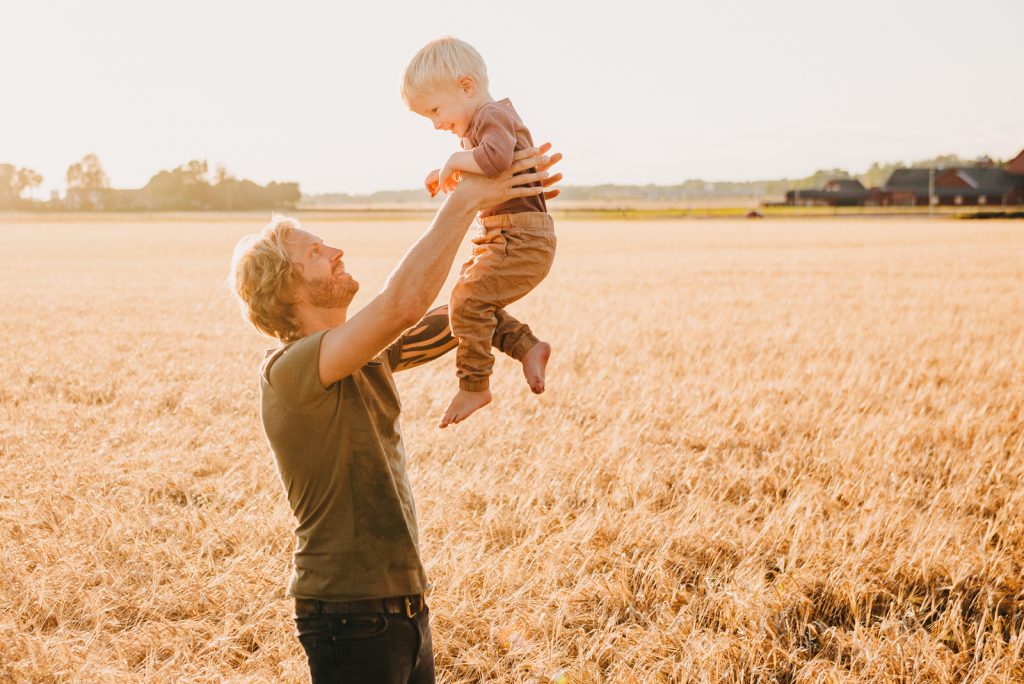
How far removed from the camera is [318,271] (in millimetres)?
2662

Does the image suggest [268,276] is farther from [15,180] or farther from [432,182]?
[15,180]

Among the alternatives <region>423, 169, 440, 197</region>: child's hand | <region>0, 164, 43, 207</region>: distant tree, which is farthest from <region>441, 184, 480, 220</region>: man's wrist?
<region>0, 164, 43, 207</region>: distant tree

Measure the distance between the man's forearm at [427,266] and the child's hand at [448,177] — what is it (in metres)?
0.44

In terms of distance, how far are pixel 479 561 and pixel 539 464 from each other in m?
1.67

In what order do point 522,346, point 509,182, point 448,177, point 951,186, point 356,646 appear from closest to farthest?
point 356,646
point 509,182
point 448,177
point 522,346
point 951,186

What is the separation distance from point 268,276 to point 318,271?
15cm

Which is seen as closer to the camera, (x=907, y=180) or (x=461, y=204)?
(x=461, y=204)

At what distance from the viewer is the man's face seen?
104 inches

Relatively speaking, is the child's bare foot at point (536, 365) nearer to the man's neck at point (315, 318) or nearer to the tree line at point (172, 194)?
the man's neck at point (315, 318)

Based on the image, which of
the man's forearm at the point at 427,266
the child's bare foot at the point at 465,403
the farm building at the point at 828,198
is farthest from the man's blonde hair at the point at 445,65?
the farm building at the point at 828,198

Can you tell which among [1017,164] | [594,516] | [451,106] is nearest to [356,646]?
[451,106]

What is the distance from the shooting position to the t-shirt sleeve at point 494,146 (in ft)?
9.15

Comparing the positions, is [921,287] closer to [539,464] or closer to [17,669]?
[539,464]

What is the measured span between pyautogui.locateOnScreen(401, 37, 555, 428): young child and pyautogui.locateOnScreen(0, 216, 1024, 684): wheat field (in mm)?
1230
